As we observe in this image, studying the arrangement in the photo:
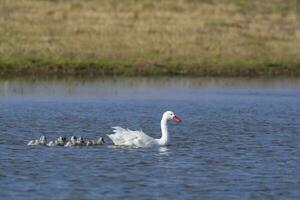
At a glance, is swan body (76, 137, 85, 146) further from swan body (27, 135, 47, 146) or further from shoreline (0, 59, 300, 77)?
shoreline (0, 59, 300, 77)

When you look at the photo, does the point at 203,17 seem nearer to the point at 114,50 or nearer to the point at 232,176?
the point at 114,50

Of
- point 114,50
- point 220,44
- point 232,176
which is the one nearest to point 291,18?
point 220,44

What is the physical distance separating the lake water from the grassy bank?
1.49m

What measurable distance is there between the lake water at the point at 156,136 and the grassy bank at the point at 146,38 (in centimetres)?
149

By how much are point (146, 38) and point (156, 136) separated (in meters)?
16.3

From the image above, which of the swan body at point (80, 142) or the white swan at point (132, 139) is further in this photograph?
the white swan at point (132, 139)

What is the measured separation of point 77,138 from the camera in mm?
23797

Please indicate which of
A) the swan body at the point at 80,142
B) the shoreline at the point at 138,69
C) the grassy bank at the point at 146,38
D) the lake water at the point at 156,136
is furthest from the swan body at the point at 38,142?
the grassy bank at the point at 146,38

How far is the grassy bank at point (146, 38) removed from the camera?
38969 mm

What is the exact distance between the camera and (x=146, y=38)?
139 feet

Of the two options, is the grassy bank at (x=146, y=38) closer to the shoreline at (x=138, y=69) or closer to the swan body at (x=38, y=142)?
the shoreline at (x=138, y=69)

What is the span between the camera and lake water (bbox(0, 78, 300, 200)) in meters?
18.9

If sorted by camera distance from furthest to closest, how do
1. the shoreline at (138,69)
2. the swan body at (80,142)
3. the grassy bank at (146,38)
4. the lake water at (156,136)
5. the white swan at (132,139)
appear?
the grassy bank at (146,38), the shoreline at (138,69), the white swan at (132,139), the swan body at (80,142), the lake water at (156,136)

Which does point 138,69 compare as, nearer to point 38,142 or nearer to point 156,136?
point 156,136
